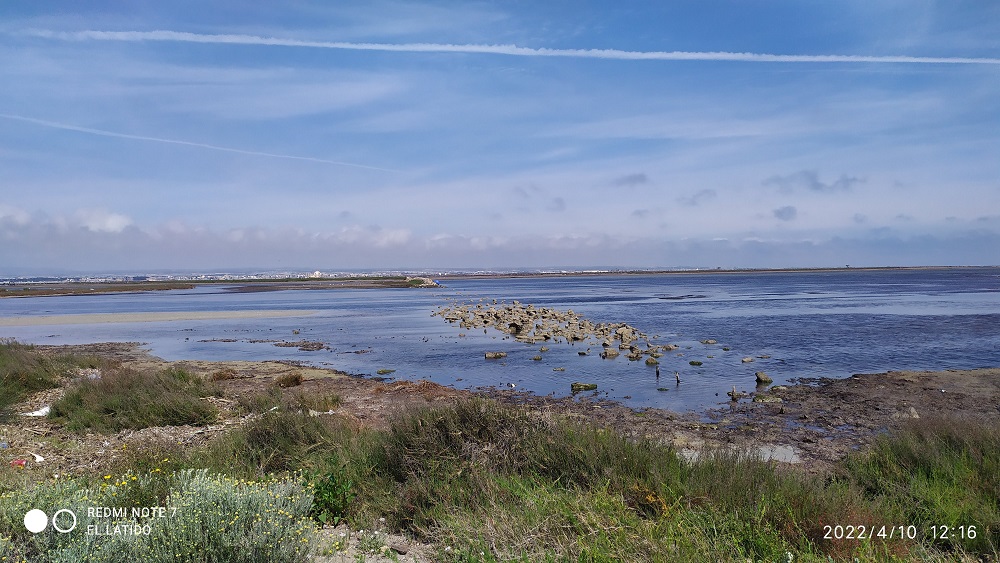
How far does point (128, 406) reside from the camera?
449 inches

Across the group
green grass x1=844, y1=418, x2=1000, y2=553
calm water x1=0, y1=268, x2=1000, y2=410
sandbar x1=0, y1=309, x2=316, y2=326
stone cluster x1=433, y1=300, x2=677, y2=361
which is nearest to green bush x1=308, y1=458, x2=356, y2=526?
green grass x1=844, y1=418, x2=1000, y2=553

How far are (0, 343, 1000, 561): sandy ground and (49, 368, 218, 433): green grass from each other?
41cm

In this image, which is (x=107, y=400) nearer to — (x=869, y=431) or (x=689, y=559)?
(x=689, y=559)

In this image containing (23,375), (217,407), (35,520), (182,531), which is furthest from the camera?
(23,375)

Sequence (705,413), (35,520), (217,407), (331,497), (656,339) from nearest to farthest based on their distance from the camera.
A: (35,520) → (331,497) → (217,407) → (705,413) → (656,339)

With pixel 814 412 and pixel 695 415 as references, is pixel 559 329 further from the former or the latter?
pixel 814 412

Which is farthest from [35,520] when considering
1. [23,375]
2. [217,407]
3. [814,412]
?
[814,412]

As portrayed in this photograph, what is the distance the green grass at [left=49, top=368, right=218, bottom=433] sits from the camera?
10758mm

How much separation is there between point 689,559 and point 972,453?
4580 mm

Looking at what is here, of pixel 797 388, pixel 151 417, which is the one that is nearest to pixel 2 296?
pixel 151 417

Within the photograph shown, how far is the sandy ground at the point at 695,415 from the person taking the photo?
8539 mm

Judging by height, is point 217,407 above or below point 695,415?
above

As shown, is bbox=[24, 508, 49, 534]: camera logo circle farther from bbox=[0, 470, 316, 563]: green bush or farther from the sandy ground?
the sandy ground

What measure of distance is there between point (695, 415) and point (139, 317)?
1997 inches
